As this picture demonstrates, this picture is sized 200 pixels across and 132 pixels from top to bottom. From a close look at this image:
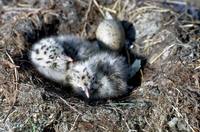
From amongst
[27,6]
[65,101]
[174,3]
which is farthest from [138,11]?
[65,101]

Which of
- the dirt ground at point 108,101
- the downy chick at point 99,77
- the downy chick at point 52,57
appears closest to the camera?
the dirt ground at point 108,101

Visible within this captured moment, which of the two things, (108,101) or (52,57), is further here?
(52,57)

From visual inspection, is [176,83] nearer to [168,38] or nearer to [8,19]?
[168,38]

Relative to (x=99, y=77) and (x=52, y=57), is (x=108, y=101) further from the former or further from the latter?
(x=52, y=57)

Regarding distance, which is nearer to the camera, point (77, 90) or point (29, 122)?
point (29, 122)

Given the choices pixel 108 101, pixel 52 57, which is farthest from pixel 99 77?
pixel 52 57

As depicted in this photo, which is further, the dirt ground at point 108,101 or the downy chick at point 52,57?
the downy chick at point 52,57
